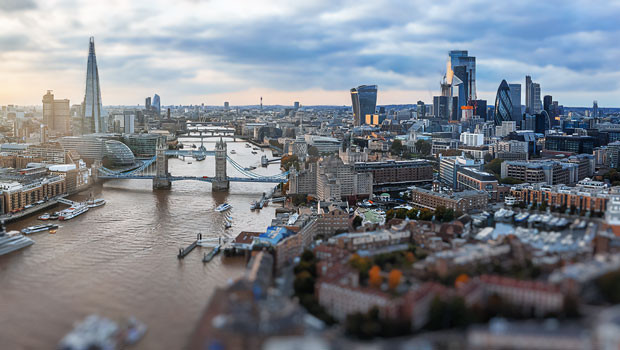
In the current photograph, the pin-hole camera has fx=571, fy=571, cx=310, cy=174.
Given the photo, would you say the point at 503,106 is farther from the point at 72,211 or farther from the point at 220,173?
the point at 72,211

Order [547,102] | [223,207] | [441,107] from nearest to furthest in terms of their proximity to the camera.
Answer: [223,207], [547,102], [441,107]

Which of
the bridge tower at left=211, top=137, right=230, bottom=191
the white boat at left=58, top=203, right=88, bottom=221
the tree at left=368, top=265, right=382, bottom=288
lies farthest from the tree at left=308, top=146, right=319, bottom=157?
the tree at left=368, top=265, right=382, bottom=288

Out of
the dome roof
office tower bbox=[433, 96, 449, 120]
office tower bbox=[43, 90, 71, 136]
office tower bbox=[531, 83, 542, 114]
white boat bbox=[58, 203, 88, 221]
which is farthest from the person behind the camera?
office tower bbox=[433, 96, 449, 120]

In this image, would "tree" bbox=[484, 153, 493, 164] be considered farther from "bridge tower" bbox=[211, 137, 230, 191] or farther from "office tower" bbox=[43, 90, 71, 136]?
"office tower" bbox=[43, 90, 71, 136]

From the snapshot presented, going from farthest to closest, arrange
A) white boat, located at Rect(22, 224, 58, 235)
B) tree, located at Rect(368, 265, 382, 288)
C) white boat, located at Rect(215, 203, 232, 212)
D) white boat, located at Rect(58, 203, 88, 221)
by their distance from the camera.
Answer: white boat, located at Rect(215, 203, 232, 212) < white boat, located at Rect(58, 203, 88, 221) < white boat, located at Rect(22, 224, 58, 235) < tree, located at Rect(368, 265, 382, 288)

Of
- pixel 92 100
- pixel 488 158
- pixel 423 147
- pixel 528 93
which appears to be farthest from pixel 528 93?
pixel 92 100

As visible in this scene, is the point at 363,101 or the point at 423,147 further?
the point at 363,101

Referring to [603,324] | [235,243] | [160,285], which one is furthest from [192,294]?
[603,324]

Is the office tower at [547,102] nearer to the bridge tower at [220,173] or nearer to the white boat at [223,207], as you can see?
the bridge tower at [220,173]
